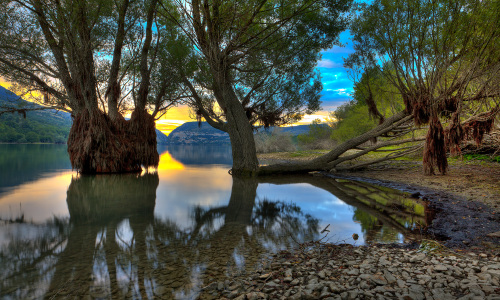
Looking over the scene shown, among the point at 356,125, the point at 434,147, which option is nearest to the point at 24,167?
the point at 434,147

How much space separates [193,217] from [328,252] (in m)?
4.58

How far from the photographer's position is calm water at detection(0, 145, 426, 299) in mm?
3972

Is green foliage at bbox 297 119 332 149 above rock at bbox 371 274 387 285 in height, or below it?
above

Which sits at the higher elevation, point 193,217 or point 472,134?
point 472,134

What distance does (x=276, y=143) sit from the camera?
1752 inches

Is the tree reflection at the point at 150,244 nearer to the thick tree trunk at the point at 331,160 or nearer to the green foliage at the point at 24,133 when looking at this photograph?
the thick tree trunk at the point at 331,160

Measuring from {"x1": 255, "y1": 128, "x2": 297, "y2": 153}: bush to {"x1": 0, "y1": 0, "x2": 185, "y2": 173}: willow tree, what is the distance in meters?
26.8

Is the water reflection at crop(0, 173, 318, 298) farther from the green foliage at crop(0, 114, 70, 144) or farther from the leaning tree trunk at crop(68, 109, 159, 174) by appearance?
the green foliage at crop(0, 114, 70, 144)

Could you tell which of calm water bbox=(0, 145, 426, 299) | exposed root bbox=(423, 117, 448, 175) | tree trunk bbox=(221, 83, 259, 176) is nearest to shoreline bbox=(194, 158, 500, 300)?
calm water bbox=(0, 145, 426, 299)

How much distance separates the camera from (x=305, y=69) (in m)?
19.2

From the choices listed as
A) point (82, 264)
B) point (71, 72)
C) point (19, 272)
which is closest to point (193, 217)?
point (82, 264)

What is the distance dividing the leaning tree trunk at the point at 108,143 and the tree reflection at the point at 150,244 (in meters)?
5.90

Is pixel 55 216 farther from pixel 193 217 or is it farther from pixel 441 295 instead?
pixel 441 295

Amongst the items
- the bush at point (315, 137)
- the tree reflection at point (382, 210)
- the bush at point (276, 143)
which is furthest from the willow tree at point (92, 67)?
the bush at point (315, 137)
